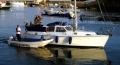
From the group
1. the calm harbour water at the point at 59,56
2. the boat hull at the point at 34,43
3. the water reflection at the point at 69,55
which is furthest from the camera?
the boat hull at the point at 34,43

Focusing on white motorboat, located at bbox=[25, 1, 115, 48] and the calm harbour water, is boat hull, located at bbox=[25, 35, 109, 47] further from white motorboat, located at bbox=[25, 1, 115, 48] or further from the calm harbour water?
the calm harbour water

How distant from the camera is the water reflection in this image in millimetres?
20641

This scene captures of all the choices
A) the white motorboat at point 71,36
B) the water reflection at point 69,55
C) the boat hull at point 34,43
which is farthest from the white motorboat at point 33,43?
the white motorboat at point 71,36

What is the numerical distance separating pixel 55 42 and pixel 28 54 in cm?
385

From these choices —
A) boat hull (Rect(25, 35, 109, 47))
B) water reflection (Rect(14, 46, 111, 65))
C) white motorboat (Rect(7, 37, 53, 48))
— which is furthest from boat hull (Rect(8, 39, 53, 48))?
boat hull (Rect(25, 35, 109, 47))

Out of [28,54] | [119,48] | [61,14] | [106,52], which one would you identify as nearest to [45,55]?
[28,54]

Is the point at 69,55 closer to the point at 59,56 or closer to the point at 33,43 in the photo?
the point at 59,56

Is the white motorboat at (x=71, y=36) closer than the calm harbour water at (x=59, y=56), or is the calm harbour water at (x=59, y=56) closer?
the calm harbour water at (x=59, y=56)

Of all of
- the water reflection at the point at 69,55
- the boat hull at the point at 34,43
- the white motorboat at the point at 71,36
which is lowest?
the water reflection at the point at 69,55

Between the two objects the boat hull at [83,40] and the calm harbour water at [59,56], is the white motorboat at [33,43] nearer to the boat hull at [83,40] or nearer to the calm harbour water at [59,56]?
the calm harbour water at [59,56]

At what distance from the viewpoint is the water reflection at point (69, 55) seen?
67.7ft

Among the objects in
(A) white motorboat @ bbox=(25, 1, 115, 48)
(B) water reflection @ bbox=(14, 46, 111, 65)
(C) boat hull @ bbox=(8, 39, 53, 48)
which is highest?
(A) white motorboat @ bbox=(25, 1, 115, 48)

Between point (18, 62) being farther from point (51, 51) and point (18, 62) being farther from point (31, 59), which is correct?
point (51, 51)

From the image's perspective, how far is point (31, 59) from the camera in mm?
21297
